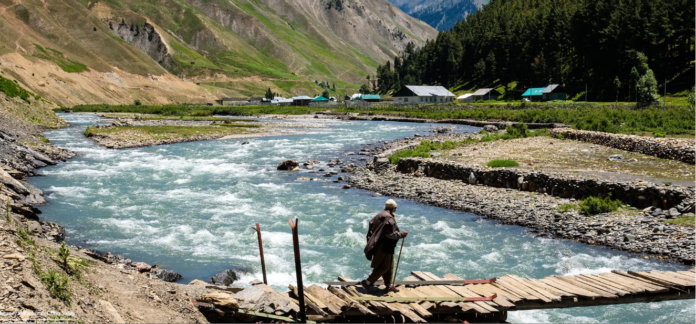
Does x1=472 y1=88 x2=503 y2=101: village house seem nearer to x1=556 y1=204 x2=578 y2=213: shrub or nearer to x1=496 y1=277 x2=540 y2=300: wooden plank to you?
x1=556 y1=204 x2=578 y2=213: shrub

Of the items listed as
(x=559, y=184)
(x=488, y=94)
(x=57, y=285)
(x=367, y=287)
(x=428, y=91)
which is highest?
(x=428, y=91)

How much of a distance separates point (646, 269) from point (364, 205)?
1381 centimetres

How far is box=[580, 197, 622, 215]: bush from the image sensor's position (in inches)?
891

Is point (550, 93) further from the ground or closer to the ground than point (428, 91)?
closer to the ground

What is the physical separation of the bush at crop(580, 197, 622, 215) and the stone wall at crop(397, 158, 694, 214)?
2.74 feet

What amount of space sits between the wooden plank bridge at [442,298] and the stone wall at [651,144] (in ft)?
70.2

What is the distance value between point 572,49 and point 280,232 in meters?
122

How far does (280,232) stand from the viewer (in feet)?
75.6

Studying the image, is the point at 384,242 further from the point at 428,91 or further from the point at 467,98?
the point at 428,91

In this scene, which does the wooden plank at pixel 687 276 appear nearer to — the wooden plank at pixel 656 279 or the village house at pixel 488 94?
the wooden plank at pixel 656 279

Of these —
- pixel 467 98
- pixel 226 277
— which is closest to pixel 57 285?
pixel 226 277

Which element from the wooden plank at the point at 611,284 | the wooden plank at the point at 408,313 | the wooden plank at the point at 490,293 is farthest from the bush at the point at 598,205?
the wooden plank at the point at 408,313

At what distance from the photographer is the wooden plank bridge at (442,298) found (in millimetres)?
11461

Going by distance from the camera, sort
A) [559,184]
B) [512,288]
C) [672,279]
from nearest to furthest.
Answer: [512,288] → [672,279] → [559,184]
